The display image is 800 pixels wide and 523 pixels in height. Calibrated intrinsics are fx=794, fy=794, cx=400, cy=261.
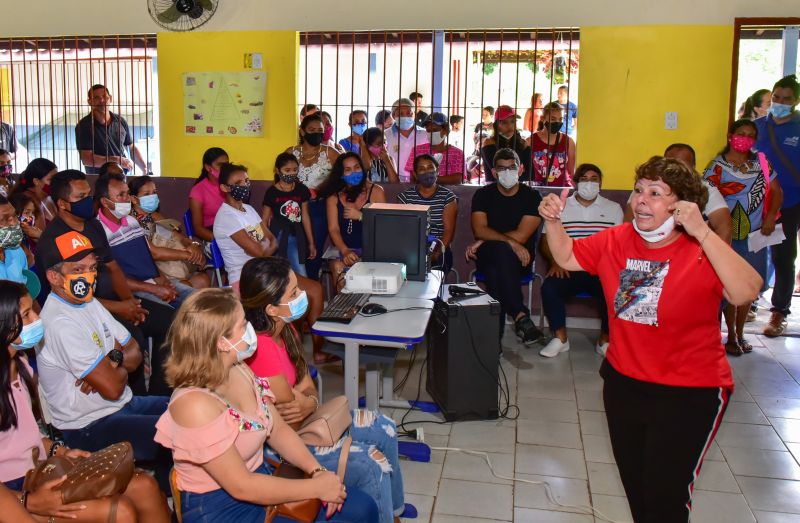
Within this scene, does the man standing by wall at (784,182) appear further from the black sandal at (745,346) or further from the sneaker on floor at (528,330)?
the sneaker on floor at (528,330)

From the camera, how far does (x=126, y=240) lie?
4.37 m

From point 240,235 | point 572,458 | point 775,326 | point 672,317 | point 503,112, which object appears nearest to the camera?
point 672,317

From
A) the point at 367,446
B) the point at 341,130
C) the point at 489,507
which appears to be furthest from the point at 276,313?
the point at 341,130

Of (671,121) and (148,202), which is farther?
(671,121)

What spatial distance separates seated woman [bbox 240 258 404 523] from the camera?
2.77 m

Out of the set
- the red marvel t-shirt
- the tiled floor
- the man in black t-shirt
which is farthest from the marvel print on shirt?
the man in black t-shirt

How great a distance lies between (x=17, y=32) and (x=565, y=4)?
4677 mm

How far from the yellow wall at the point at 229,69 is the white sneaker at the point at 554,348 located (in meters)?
2.73

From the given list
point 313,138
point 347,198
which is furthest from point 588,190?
point 313,138

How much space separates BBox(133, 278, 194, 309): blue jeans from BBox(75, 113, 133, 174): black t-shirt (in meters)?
2.78

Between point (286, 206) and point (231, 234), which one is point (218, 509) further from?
point (286, 206)

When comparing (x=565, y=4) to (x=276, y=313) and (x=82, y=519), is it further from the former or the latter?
(x=82, y=519)

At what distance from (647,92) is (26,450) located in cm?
499

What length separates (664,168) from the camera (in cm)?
236
